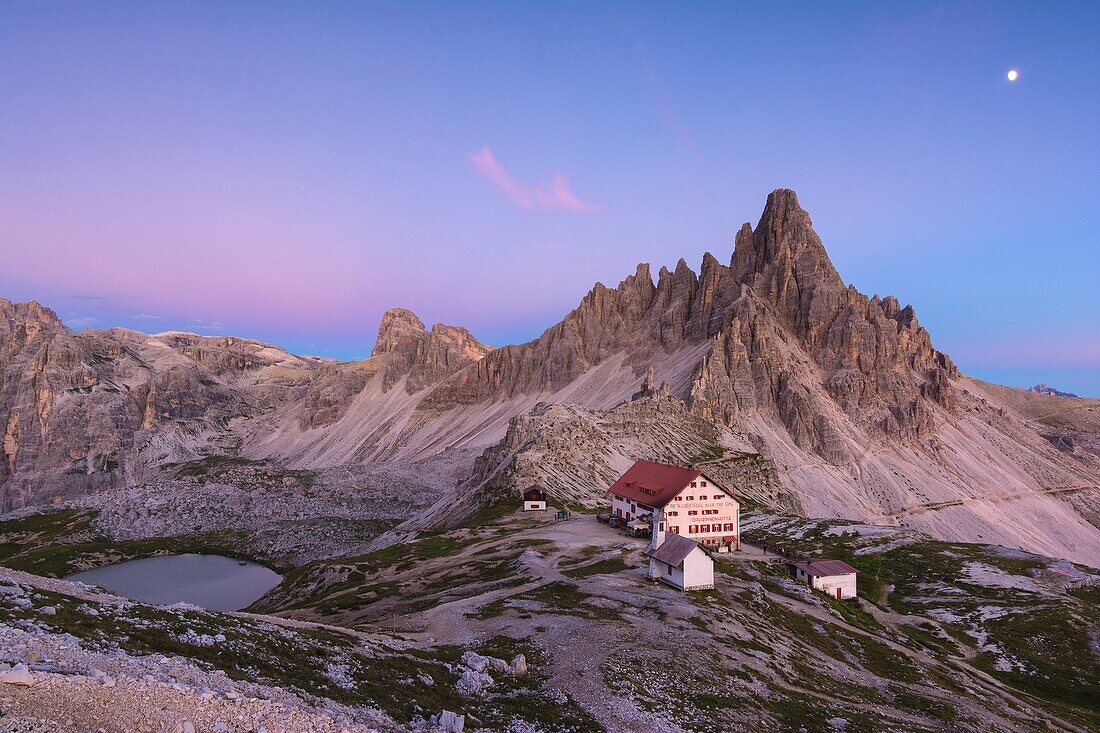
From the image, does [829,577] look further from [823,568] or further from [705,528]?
[705,528]

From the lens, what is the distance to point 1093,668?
50531 millimetres

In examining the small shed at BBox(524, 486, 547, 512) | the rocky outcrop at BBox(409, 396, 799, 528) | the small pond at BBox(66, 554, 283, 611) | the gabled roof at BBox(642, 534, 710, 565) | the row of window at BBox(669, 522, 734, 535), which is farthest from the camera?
the rocky outcrop at BBox(409, 396, 799, 528)

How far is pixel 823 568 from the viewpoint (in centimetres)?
6269

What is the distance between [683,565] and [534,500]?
43076 millimetres

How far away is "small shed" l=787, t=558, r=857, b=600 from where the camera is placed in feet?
202

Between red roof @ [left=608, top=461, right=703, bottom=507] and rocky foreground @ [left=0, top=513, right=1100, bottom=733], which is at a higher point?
red roof @ [left=608, top=461, right=703, bottom=507]

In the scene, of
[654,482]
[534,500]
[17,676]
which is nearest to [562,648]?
[17,676]

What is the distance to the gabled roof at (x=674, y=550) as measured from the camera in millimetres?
48750

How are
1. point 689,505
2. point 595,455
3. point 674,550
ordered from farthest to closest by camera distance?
point 595,455
point 689,505
point 674,550

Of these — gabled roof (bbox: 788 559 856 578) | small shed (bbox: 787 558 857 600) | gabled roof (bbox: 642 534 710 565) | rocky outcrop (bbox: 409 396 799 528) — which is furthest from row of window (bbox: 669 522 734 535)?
rocky outcrop (bbox: 409 396 799 528)

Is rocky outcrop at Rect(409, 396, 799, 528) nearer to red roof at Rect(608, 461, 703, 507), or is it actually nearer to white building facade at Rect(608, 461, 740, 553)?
red roof at Rect(608, 461, 703, 507)

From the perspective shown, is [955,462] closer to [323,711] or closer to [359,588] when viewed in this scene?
[359,588]

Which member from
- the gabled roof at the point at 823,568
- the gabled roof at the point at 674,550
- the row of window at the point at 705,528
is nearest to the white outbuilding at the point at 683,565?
the gabled roof at the point at 674,550

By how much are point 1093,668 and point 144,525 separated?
15842 centimetres
